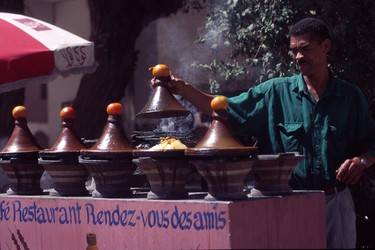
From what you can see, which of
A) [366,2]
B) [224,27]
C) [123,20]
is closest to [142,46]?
[123,20]

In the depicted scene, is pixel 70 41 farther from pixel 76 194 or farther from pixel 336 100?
pixel 336 100

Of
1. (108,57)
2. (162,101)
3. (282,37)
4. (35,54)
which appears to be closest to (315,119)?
(162,101)

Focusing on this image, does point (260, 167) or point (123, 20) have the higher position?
point (123, 20)

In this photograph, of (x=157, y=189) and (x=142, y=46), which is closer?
(x=157, y=189)

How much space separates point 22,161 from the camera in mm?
3895

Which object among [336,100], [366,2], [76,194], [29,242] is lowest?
[29,242]

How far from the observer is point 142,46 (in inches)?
438

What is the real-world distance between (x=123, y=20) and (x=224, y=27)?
9.17ft

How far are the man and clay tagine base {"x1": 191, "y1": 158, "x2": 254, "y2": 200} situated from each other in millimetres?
743

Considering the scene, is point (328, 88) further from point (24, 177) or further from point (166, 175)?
point (24, 177)

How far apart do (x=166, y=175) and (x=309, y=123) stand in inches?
36.6

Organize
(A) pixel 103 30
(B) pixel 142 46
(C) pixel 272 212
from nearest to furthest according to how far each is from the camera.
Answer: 1. (C) pixel 272 212
2. (A) pixel 103 30
3. (B) pixel 142 46

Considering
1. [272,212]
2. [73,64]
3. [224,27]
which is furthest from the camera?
[224,27]

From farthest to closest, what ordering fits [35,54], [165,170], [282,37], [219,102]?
1. [282,37]
2. [35,54]
3. [165,170]
4. [219,102]
